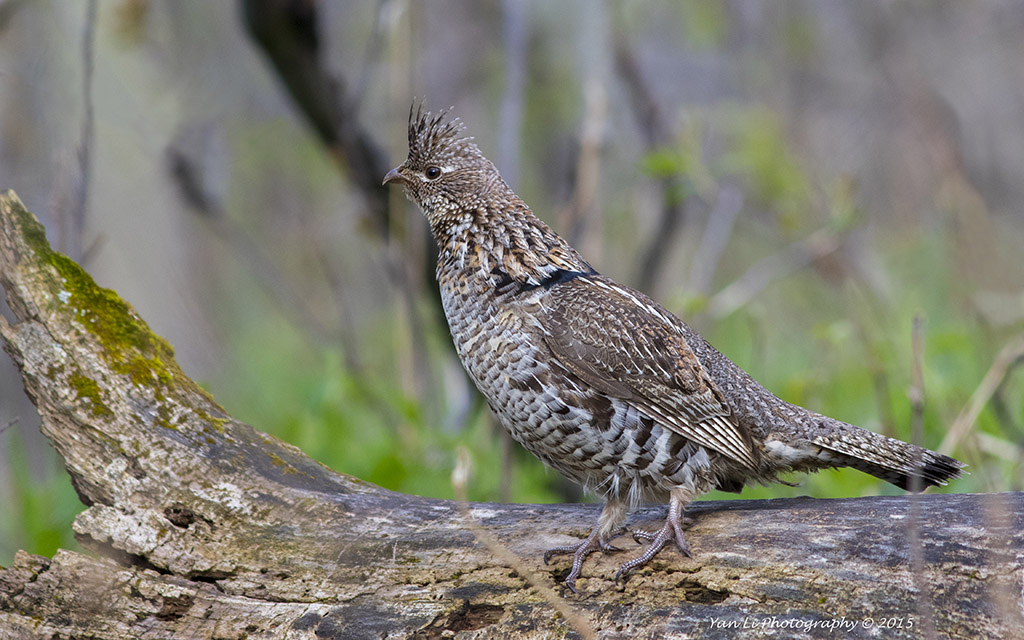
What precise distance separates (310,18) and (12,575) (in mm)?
3503

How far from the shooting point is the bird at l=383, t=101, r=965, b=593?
332 cm

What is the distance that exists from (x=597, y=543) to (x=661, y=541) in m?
0.25

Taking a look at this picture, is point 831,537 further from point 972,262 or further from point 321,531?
point 972,262

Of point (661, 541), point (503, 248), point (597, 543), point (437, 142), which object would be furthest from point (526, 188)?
point (661, 541)

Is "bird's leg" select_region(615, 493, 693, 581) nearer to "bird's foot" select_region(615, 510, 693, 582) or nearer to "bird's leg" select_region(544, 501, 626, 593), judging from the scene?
"bird's foot" select_region(615, 510, 693, 582)

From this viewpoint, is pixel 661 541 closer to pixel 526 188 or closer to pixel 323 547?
pixel 323 547

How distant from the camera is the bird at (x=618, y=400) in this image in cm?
332

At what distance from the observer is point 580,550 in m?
3.06

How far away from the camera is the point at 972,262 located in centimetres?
595

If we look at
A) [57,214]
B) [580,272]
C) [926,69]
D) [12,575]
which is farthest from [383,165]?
[926,69]

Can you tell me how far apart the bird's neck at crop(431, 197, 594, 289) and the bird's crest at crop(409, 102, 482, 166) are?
31 cm

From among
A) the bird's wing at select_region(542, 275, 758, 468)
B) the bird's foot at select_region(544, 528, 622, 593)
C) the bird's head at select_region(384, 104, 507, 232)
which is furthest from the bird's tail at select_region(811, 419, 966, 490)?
the bird's head at select_region(384, 104, 507, 232)

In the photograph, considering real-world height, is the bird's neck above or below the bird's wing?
above

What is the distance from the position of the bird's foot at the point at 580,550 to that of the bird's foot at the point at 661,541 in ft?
0.43
